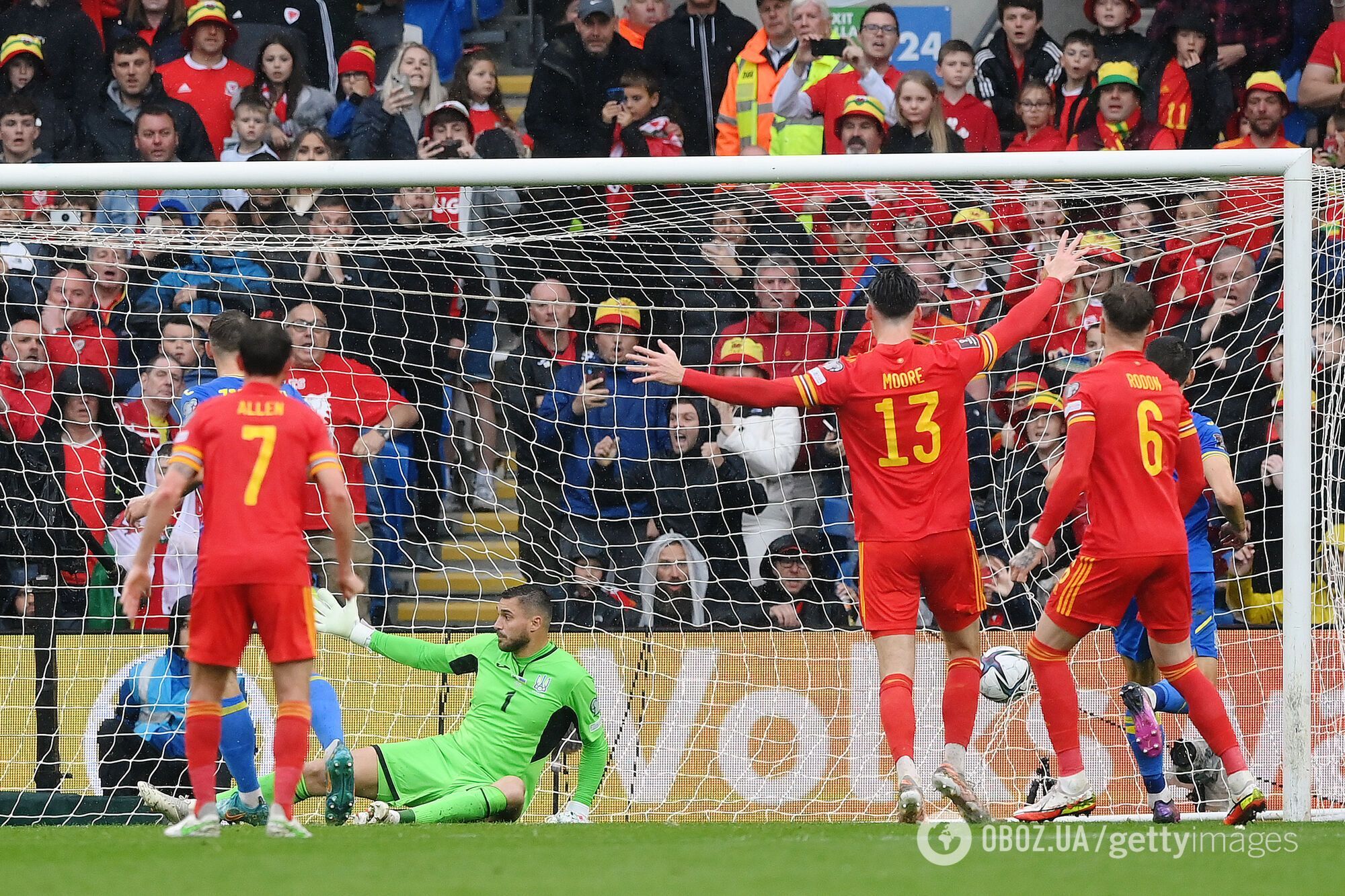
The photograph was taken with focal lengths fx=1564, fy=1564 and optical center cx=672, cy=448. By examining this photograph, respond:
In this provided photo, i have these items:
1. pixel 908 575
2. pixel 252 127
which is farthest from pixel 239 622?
pixel 252 127

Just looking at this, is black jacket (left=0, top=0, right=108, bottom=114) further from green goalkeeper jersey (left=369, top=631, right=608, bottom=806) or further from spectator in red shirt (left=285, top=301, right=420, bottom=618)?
green goalkeeper jersey (left=369, top=631, right=608, bottom=806)

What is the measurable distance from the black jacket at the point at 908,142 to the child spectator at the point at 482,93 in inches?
105

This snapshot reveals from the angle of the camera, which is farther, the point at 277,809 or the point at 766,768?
the point at 766,768

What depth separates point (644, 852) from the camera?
17.6 ft

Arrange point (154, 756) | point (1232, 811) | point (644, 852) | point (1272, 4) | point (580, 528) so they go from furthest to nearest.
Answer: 1. point (1272, 4)
2. point (580, 528)
3. point (154, 756)
4. point (1232, 811)
5. point (644, 852)

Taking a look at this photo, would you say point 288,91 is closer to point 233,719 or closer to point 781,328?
point 781,328

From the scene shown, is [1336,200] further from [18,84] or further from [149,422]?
[18,84]

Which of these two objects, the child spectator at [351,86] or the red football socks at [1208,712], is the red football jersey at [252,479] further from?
the child spectator at [351,86]

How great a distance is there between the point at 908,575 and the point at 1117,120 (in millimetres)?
5785

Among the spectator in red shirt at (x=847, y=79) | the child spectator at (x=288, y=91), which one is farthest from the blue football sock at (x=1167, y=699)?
the child spectator at (x=288, y=91)

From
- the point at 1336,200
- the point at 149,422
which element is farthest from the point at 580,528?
the point at 1336,200

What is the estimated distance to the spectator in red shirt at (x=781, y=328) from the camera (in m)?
9.16

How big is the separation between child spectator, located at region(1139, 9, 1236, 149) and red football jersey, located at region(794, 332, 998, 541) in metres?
5.41

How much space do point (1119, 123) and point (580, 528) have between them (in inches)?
197
